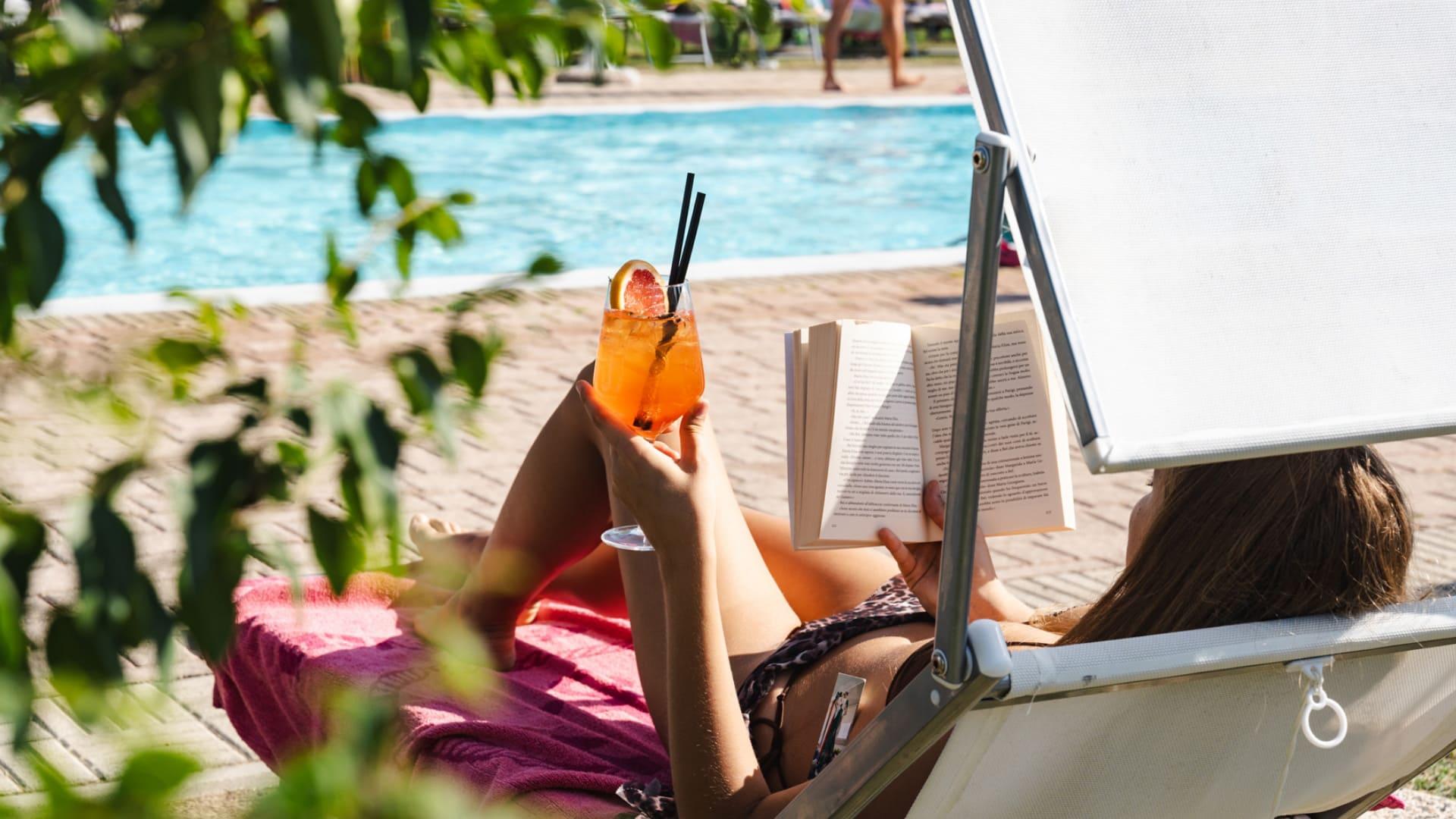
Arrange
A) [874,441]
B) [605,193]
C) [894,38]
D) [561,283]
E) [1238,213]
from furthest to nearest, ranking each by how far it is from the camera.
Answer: [894,38] < [605,193] < [561,283] < [874,441] < [1238,213]

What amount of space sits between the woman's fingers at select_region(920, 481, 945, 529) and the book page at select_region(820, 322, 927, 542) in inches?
0.4

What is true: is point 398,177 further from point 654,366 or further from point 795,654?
point 795,654

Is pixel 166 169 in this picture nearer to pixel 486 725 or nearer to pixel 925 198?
pixel 486 725

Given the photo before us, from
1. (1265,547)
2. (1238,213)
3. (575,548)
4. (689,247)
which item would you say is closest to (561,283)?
(575,548)

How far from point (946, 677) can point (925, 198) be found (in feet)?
44.2

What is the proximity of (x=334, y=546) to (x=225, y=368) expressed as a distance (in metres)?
0.10

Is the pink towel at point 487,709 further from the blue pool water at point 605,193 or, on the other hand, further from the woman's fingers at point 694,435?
the blue pool water at point 605,193

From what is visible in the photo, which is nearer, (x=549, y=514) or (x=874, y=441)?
(x=874, y=441)

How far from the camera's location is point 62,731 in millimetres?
3049

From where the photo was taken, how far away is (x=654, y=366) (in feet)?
7.47

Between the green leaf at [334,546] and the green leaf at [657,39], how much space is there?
34 centimetres

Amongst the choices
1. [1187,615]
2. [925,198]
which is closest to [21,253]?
[1187,615]

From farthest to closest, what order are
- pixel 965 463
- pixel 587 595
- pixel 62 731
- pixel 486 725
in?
pixel 587 595 < pixel 62 731 < pixel 486 725 < pixel 965 463

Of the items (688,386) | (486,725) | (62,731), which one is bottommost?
(62,731)
